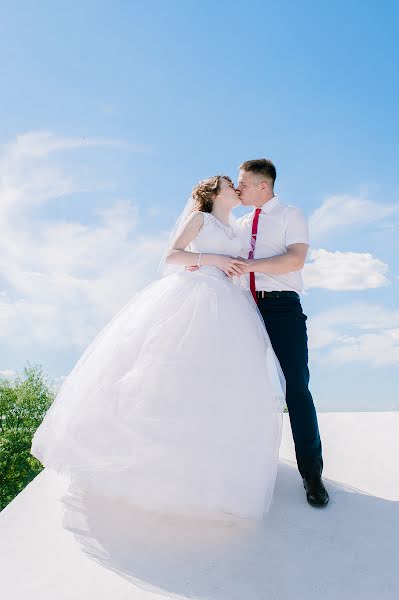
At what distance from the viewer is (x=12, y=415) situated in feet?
71.5

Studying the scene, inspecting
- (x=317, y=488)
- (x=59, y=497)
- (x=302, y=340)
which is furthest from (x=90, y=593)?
(x=302, y=340)

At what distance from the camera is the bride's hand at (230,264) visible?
4020 mm

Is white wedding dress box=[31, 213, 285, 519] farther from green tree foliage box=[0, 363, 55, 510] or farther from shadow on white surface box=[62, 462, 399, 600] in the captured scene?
green tree foliage box=[0, 363, 55, 510]

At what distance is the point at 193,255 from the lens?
409 centimetres

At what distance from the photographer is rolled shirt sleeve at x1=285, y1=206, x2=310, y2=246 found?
166 inches

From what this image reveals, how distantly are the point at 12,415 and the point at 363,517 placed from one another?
19.9 m

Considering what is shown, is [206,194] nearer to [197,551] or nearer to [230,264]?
[230,264]

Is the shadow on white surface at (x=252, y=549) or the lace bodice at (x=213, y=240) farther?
the lace bodice at (x=213, y=240)

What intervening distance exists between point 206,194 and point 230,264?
2.28 feet

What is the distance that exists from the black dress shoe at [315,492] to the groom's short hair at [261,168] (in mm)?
2230

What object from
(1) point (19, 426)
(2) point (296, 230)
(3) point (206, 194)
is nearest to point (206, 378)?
(2) point (296, 230)

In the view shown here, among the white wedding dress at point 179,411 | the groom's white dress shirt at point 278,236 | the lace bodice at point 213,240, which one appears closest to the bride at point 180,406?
the white wedding dress at point 179,411

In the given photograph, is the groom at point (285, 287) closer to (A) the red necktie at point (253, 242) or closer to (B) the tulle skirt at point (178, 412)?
(A) the red necktie at point (253, 242)

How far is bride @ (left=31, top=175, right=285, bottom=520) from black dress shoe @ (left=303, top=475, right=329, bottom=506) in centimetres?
51
